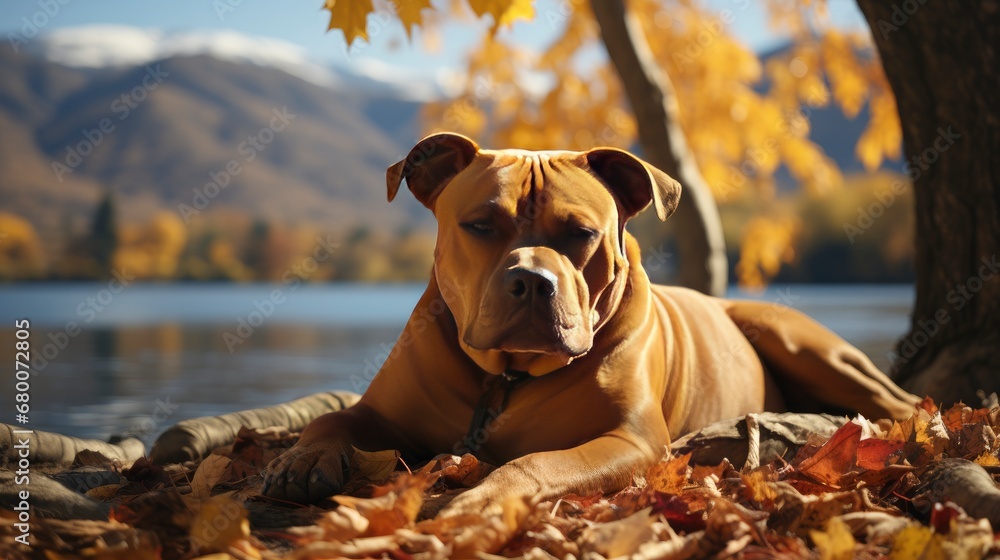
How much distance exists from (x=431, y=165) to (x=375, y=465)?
121cm

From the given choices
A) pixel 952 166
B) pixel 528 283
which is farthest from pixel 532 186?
pixel 952 166

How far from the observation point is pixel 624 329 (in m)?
3.39

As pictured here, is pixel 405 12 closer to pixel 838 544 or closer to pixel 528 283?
pixel 528 283

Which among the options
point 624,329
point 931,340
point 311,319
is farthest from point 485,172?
point 311,319

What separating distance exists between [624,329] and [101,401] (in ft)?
18.2

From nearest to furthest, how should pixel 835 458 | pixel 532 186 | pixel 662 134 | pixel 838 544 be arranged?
pixel 838 544 → pixel 835 458 → pixel 532 186 → pixel 662 134

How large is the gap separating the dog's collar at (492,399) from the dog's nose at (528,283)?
570 mm

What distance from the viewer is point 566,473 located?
111 inches

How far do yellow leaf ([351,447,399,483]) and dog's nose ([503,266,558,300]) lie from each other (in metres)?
0.73

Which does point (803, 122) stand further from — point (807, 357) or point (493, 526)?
point (493, 526)

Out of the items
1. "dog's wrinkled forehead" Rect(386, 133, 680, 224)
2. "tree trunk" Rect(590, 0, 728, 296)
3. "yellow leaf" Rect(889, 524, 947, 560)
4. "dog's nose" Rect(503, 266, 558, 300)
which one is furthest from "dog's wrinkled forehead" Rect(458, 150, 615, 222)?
"tree trunk" Rect(590, 0, 728, 296)

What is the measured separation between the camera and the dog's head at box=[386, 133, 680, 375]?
9.50 ft

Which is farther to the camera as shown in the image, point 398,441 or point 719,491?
point 398,441

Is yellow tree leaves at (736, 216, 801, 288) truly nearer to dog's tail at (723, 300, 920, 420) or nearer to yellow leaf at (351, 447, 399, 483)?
dog's tail at (723, 300, 920, 420)
